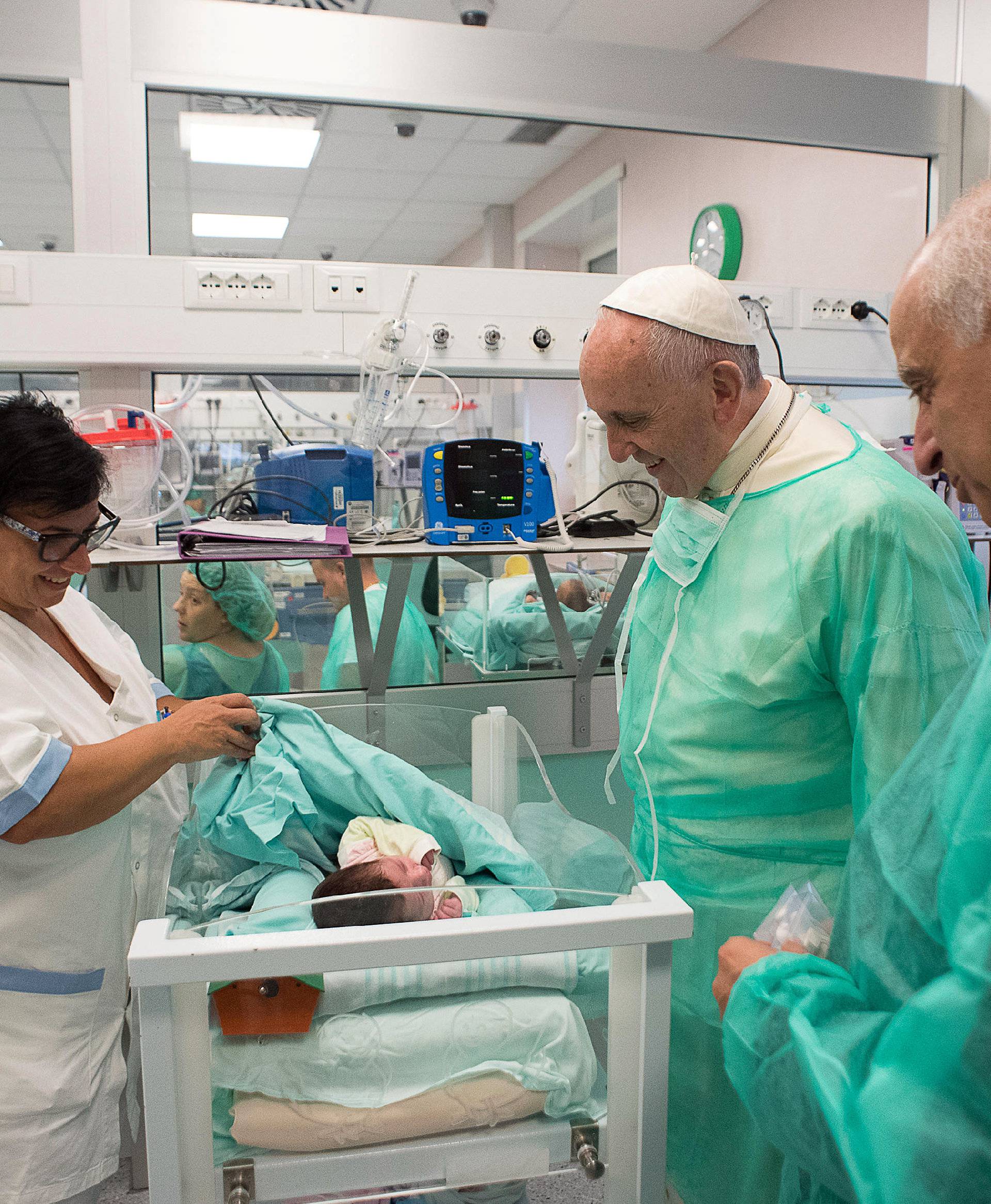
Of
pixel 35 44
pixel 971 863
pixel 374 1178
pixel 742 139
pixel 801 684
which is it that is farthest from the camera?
pixel 742 139

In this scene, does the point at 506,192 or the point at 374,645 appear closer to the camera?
the point at 374,645

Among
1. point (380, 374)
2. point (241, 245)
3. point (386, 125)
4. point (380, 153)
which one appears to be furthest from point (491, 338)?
point (241, 245)

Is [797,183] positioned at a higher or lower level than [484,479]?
higher

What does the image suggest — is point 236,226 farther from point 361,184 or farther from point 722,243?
point 722,243

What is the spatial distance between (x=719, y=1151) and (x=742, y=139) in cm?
238

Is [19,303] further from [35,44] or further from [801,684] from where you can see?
[801,684]

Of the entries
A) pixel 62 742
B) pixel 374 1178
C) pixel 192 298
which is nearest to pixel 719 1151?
pixel 374 1178

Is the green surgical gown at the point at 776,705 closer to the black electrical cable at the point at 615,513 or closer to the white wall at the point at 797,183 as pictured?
the black electrical cable at the point at 615,513

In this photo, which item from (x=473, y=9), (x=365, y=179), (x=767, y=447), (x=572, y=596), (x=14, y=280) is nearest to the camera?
(x=767, y=447)

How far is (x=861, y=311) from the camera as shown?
262 cm

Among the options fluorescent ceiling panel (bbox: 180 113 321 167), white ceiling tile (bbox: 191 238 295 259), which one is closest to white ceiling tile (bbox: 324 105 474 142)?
fluorescent ceiling panel (bbox: 180 113 321 167)

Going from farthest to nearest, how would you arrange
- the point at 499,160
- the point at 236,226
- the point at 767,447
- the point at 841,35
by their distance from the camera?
the point at 236,226 → the point at 499,160 → the point at 841,35 → the point at 767,447

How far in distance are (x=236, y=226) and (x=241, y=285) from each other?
5.09 meters

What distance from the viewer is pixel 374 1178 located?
93 cm
